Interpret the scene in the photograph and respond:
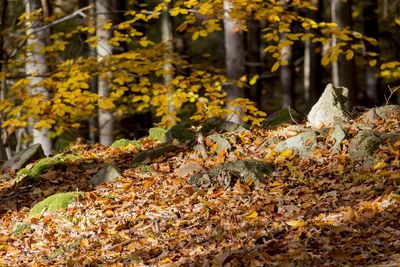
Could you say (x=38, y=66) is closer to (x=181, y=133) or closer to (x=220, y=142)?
(x=181, y=133)

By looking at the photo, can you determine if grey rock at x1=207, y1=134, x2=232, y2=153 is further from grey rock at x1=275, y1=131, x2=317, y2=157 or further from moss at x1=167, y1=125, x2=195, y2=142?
grey rock at x1=275, y1=131, x2=317, y2=157

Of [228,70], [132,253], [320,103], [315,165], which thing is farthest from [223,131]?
[132,253]

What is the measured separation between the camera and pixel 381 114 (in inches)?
307

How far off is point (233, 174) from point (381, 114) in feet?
8.72

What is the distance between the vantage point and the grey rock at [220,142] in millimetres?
7695

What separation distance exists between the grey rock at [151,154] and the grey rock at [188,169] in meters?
0.75

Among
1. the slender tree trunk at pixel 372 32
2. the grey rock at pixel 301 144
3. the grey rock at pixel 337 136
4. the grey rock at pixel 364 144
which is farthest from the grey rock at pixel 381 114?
the slender tree trunk at pixel 372 32

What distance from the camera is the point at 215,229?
18.2ft

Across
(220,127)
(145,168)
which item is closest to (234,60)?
(220,127)

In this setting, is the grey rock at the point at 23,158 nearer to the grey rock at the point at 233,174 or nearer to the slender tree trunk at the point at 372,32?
the grey rock at the point at 233,174

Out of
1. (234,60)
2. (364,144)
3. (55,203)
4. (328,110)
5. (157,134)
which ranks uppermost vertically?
(234,60)

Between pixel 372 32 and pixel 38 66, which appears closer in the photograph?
pixel 38 66

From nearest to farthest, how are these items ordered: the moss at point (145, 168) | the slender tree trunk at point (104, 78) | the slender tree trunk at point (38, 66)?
1. the moss at point (145, 168)
2. the slender tree trunk at point (38, 66)
3. the slender tree trunk at point (104, 78)

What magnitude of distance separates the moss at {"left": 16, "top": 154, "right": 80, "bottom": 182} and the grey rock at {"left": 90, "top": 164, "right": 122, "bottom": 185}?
1126 mm
